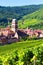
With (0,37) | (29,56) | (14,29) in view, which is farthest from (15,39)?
(29,56)

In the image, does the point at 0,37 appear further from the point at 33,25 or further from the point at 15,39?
the point at 33,25

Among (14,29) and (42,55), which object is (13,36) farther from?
(42,55)

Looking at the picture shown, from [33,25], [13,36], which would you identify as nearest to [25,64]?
[13,36]

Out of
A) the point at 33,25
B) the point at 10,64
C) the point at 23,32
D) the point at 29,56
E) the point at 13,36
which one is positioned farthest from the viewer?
the point at 33,25

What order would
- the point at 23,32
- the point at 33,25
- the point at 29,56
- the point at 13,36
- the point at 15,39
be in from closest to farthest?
1. the point at 29,56
2. the point at 15,39
3. the point at 13,36
4. the point at 23,32
5. the point at 33,25

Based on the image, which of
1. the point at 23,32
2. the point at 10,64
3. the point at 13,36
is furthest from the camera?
the point at 23,32

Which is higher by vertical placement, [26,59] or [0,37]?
[26,59]

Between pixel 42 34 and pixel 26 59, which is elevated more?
pixel 26 59

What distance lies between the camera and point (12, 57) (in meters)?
39.8

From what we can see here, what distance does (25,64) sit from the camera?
126 feet

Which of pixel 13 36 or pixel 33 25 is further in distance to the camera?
pixel 33 25

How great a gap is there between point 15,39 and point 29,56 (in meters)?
61.8

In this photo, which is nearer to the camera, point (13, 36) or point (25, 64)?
point (25, 64)

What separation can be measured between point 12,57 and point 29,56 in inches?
87.4
